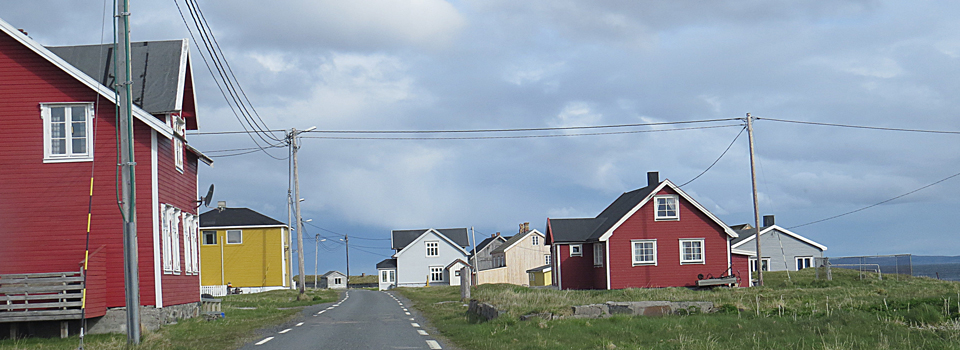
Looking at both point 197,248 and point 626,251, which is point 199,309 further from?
point 626,251

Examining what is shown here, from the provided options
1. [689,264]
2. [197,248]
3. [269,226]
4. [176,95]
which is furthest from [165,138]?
[269,226]

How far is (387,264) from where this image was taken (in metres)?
91.4

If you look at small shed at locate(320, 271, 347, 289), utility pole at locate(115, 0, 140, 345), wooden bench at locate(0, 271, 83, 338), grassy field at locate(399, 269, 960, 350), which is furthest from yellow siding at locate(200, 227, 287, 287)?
utility pole at locate(115, 0, 140, 345)

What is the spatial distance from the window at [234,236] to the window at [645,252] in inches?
1380

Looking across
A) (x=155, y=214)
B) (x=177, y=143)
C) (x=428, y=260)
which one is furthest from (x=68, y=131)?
(x=428, y=260)

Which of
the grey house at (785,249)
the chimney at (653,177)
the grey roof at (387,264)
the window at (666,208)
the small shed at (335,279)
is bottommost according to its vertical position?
the small shed at (335,279)

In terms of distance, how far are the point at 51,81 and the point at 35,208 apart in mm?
3374

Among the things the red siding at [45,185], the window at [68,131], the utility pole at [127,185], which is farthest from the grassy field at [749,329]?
the window at [68,131]

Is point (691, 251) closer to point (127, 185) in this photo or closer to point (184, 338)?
point (184, 338)

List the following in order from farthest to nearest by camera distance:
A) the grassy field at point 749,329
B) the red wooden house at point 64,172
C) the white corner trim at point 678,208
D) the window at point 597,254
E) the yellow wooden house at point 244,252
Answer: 1. the yellow wooden house at point 244,252
2. the window at point 597,254
3. the white corner trim at point 678,208
4. the red wooden house at point 64,172
5. the grassy field at point 749,329

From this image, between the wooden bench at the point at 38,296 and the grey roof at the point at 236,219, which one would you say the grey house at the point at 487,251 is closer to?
the grey roof at the point at 236,219

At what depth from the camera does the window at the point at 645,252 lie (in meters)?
42.7

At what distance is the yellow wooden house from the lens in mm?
62781

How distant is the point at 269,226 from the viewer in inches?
2483
